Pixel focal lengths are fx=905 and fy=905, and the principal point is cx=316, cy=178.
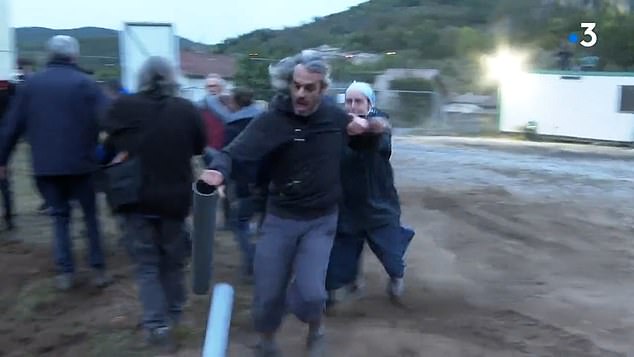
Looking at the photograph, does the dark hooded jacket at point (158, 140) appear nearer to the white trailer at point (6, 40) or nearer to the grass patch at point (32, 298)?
the grass patch at point (32, 298)

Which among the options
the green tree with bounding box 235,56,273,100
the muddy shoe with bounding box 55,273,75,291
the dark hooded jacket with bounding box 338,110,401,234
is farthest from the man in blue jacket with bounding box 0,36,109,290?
the green tree with bounding box 235,56,273,100

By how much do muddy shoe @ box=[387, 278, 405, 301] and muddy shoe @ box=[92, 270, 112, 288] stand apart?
213cm

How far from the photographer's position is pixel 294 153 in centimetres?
462

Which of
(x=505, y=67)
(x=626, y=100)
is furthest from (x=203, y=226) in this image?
(x=505, y=67)

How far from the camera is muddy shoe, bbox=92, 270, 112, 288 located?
6750 mm

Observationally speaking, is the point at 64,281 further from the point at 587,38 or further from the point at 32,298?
the point at 587,38

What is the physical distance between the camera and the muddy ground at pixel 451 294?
217 inches

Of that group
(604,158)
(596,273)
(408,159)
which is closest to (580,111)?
(604,158)

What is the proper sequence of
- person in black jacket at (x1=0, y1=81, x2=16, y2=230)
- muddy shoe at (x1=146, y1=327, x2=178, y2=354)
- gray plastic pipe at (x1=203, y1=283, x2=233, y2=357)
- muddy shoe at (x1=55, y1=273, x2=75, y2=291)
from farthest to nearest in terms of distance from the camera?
person in black jacket at (x1=0, y1=81, x2=16, y2=230) < muddy shoe at (x1=55, y1=273, x2=75, y2=291) < muddy shoe at (x1=146, y1=327, x2=178, y2=354) < gray plastic pipe at (x1=203, y1=283, x2=233, y2=357)

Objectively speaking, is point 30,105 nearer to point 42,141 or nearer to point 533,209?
point 42,141

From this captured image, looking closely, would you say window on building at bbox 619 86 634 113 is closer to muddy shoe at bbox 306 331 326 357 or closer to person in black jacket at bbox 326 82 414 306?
person in black jacket at bbox 326 82 414 306

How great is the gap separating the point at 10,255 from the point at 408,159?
11523mm

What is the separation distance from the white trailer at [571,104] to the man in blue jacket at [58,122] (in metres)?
21.6

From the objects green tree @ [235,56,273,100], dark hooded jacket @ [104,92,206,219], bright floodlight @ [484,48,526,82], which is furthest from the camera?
bright floodlight @ [484,48,526,82]
